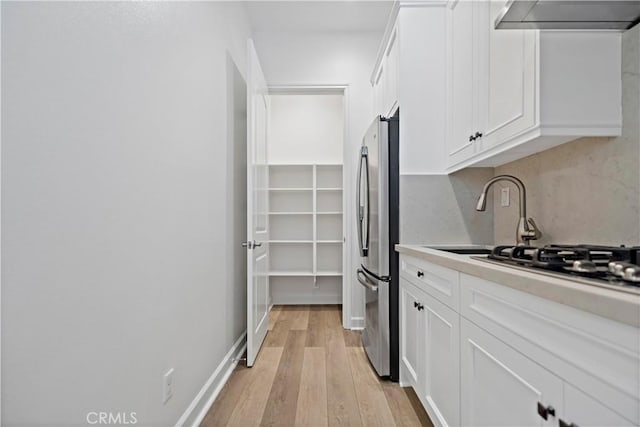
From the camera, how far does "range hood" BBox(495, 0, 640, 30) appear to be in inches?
43.3

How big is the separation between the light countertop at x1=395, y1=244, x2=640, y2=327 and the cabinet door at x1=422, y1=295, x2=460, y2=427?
36cm

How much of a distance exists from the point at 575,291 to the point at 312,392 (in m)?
1.73

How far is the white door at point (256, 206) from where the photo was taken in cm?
243

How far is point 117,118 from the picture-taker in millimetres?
1090

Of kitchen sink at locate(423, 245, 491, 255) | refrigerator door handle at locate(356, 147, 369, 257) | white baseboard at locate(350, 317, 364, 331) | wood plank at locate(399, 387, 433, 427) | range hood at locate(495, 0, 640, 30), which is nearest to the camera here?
range hood at locate(495, 0, 640, 30)

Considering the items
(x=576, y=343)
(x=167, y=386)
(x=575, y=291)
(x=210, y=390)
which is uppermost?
(x=575, y=291)

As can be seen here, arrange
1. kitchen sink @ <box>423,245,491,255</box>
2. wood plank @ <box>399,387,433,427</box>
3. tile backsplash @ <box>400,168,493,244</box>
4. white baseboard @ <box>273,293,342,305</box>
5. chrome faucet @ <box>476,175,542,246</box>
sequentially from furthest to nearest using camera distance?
1. white baseboard @ <box>273,293,342,305</box>
2. tile backsplash @ <box>400,168,493,244</box>
3. kitchen sink @ <box>423,245,491,255</box>
4. wood plank @ <box>399,387,433,427</box>
5. chrome faucet @ <box>476,175,542,246</box>

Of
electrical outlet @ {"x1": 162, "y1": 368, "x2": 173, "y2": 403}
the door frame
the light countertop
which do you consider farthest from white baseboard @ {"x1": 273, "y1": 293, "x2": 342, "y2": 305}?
the light countertop

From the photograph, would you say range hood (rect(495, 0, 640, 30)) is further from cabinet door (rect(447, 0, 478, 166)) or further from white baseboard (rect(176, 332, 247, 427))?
white baseboard (rect(176, 332, 247, 427))

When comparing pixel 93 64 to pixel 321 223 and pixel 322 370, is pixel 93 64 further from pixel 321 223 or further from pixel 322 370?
pixel 321 223

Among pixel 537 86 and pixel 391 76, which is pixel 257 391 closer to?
pixel 537 86

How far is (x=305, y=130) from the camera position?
4441mm

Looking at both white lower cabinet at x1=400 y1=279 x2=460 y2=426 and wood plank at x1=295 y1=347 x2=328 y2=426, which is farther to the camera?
wood plank at x1=295 y1=347 x2=328 y2=426

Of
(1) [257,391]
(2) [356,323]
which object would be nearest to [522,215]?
(1) [257,391]
